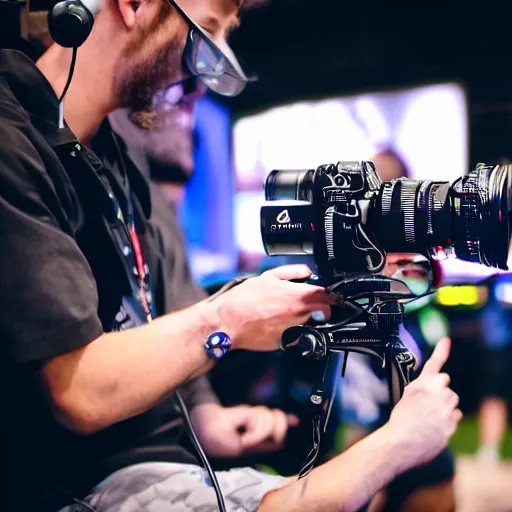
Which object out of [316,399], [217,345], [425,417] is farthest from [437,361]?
[217,345]

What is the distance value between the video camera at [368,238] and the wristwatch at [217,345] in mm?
105

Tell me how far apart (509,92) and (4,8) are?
975 millimetres

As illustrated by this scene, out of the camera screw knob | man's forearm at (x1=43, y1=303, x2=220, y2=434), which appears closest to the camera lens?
man's forearm at (x1=43, y1=303, x2=220, y2=434)

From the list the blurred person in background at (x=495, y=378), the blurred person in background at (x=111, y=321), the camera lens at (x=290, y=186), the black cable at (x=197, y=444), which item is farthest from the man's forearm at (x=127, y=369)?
the blurred person in background at (x=495, y=378)

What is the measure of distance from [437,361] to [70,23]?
0.88 m

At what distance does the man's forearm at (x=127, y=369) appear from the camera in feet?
3.51

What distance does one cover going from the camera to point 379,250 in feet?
3.40

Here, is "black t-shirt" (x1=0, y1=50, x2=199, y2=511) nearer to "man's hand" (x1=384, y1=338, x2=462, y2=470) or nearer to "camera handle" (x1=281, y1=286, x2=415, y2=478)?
"camera handle" (x1=281, y1=286, x2=415, y2=478)

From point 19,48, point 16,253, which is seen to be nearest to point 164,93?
point 19,48

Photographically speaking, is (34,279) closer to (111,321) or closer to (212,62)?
(111,321)

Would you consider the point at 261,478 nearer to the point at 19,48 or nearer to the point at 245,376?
the point at 245,376

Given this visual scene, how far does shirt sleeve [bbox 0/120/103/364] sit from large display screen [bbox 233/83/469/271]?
1.11 ft

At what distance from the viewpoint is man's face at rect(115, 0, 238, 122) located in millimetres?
1205

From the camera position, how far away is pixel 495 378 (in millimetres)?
1135
